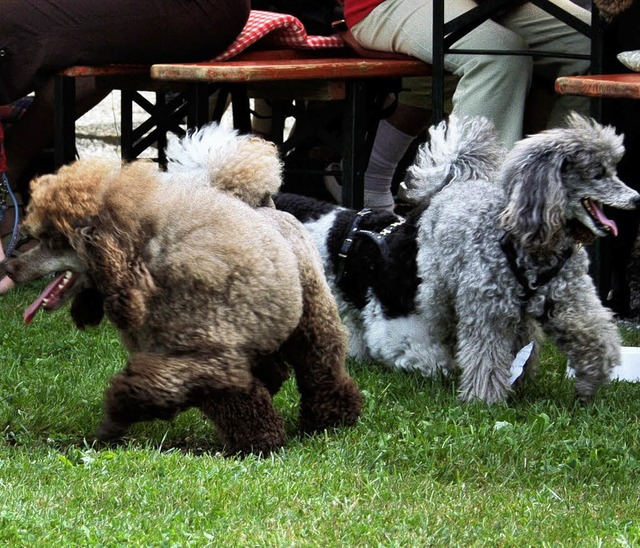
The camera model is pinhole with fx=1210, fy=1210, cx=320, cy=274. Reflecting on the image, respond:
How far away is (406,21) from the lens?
5980 mm

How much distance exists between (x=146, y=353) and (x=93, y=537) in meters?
0.87

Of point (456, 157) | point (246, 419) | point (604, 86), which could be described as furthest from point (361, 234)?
point (246, 419)

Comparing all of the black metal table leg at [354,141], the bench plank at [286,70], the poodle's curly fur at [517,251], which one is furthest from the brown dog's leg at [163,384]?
the black metal table leg at [354,141]

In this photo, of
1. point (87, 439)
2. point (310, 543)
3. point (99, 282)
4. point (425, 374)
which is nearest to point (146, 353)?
point (99, 282)

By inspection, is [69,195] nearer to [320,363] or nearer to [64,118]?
[320,363]

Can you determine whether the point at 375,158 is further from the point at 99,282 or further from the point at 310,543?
the point at 310,543

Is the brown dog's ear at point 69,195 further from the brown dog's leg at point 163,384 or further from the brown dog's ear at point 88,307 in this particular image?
the brown dog's leg at point 163,384

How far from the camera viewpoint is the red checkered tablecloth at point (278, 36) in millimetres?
6535

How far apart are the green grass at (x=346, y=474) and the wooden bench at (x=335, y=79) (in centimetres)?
141

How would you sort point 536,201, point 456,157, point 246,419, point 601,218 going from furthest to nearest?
point 456,157, point 601,218, point 536,201, point 246,419

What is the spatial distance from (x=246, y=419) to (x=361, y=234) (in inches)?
60.1

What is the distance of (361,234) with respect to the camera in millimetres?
5141

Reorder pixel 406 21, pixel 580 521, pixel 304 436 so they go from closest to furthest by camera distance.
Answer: pixel 580 521
pixel 304 436
pixel 406 21

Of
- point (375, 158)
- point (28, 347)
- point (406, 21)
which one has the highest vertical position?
point (406, 21)
